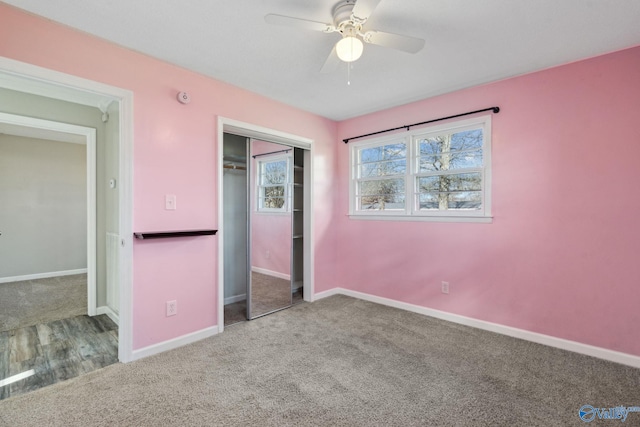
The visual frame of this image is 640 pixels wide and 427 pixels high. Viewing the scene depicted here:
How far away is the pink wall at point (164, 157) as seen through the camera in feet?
6.96

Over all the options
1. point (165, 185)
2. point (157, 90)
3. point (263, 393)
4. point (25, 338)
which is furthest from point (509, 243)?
point (25, 338)

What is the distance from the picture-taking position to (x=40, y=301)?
12.7ft

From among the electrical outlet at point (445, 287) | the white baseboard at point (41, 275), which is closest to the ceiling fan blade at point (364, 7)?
the electrical outlet at point (445, 287)

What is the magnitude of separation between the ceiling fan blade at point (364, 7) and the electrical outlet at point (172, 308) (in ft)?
8.59

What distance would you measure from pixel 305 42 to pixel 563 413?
301 centimetres

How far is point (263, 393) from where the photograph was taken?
6.53 ft

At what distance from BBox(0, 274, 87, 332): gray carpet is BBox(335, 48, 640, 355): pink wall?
14.2 ft

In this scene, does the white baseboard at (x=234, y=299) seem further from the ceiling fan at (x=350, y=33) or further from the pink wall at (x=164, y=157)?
the ceiling fan at (x=350, y=33)

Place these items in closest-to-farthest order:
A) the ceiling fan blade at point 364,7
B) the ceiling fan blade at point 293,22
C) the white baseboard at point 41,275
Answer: the ceiling fan blade at point 364,7, the ceiling fan blade at point 293,22, the white baseboard at point 41,275

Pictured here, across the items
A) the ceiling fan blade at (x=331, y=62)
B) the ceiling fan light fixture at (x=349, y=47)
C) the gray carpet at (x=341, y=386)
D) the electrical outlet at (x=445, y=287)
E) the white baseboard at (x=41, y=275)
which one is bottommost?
the gray carpet at (x=341, y=386)

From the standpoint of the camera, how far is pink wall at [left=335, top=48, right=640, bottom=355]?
7.73 feet

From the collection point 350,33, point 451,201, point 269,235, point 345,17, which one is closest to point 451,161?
point 451,201

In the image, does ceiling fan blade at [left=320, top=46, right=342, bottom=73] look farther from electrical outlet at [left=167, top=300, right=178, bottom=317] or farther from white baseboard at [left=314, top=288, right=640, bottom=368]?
white baseboard at [left=314, top=288, right=640, bottom=368]

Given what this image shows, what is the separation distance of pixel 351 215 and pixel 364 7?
9.41 feet
